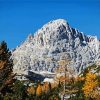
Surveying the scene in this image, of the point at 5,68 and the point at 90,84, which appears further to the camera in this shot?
the point at 90,84

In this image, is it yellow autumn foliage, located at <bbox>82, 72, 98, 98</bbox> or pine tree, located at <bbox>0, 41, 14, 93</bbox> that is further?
yellow autumn foliage, located at <bbox>82, 72, 98, 98</bbox>

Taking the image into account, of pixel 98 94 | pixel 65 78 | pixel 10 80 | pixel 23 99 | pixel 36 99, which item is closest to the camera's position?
pixel 10 80

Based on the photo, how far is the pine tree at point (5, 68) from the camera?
66875mm

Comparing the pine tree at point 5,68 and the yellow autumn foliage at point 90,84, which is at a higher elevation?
the yellow autumn foliage at point 90,84

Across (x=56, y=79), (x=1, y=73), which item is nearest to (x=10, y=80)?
(x=1, y=73)

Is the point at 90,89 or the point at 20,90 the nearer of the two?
the point at 90,89

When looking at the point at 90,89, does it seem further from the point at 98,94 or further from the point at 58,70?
the point at 58,70

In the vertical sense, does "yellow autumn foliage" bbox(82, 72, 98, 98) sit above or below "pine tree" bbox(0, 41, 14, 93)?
above

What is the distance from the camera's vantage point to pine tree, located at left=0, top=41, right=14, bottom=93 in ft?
→ 219

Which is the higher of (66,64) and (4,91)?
(66,64)

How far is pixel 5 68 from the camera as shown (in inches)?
2630

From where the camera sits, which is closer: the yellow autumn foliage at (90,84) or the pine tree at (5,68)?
the pine tree at (5,68)

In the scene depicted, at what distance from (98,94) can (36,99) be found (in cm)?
3175

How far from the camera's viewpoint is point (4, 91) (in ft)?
222
